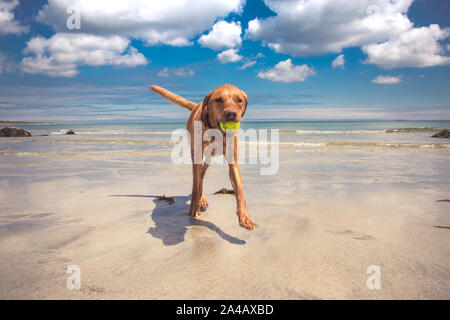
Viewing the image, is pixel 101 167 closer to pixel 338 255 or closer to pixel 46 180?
pixel 46 180

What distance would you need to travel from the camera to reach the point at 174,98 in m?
Result: 5.13

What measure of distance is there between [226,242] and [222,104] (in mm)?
1549

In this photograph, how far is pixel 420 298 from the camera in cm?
197

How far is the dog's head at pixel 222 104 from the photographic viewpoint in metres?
A: 2.94

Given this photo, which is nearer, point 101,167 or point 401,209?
point 401,209

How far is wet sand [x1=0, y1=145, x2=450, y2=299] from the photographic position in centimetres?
209

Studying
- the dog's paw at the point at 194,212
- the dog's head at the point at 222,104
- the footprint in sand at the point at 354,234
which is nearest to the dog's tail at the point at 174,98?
the dog's head at the point at 222,104

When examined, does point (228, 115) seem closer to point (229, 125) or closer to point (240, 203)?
point (229, 125)

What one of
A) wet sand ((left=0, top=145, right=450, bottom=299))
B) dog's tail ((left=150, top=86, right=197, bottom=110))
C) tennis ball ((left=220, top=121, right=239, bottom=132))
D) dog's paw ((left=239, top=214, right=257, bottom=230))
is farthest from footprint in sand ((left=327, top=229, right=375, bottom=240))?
dog's tail ((left=150, top=86, right=197, bottom=110))

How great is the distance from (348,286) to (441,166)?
7.91m

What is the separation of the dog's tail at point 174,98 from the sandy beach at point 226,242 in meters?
1.72

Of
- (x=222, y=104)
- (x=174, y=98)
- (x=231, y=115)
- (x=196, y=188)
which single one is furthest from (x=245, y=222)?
(x=174, y=98)
